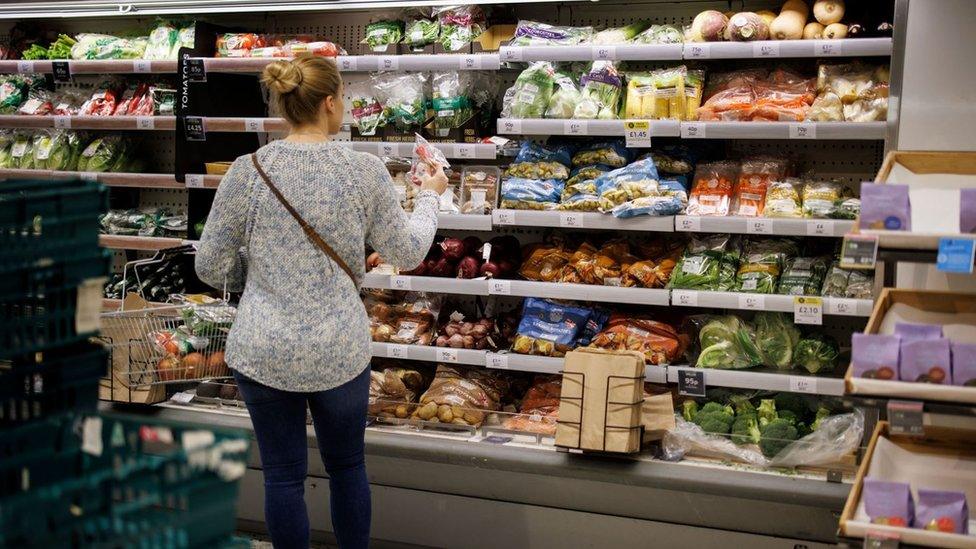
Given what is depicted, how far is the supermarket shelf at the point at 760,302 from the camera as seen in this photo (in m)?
4.09

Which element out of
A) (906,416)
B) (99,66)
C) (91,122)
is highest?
(99,66)

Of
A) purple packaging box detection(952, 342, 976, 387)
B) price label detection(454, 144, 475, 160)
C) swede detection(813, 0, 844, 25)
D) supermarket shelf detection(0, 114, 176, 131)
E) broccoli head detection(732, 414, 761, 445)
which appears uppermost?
swede detection(813, 0, 844, 25)

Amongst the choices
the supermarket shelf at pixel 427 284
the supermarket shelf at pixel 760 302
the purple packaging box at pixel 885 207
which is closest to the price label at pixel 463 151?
the supermarket shelf at pixel 427 284

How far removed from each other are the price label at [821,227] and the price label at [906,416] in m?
1.54

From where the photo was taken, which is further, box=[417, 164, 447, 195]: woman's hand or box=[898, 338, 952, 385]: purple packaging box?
box=[417, 164, 447, 195]: woman's hand

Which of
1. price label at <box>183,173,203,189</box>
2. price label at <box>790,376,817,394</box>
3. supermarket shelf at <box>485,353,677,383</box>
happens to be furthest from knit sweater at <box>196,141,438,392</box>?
price label at <box>183,173,203,189</box>

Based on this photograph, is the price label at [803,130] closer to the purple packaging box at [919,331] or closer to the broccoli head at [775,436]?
the broccoli head at [775,436]

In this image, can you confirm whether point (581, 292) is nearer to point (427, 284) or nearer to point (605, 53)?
point (427, 284)

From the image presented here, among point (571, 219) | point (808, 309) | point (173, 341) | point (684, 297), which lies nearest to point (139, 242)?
point (173, 341)

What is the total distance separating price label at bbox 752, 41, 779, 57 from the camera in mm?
4239

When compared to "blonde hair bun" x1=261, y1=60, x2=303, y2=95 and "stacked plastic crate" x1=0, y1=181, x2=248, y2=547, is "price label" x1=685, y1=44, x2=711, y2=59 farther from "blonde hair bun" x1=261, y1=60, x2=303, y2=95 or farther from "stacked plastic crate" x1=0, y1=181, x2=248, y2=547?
"stacked plastic crate" x1=0, y1=181, x2=248, y2=547

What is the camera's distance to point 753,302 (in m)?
4.26

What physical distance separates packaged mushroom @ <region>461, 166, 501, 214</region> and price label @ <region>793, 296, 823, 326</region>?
55.6 inches

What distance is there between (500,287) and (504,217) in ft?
0.99
